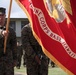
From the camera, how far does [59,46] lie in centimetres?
660

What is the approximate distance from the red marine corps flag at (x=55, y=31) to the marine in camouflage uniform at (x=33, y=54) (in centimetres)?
175

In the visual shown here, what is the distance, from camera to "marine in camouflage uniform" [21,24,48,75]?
8688 millimetres

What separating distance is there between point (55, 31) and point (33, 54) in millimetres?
2156

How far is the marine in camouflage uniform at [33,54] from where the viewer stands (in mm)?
8688

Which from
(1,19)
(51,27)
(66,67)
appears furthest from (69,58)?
(1,19)

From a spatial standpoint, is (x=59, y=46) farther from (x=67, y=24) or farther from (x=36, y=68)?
(x=36, y=68)

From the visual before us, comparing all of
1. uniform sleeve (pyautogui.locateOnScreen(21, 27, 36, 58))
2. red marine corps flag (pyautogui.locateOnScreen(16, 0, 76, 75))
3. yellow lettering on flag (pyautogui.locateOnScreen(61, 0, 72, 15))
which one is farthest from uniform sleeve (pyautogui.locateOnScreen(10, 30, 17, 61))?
yellow lettering on flag (pyautogui.locateOnScreen(61, 0, 72, 15))

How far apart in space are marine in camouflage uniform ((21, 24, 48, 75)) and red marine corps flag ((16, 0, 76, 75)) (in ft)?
5.73

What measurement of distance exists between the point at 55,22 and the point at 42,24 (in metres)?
0.24

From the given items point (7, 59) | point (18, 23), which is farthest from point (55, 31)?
point (18, 23)

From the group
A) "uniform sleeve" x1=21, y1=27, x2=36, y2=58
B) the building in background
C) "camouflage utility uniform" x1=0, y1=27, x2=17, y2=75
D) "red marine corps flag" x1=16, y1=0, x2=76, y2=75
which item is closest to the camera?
"red marine corps flag" x1=16, y1=0, x2=76, y2=75

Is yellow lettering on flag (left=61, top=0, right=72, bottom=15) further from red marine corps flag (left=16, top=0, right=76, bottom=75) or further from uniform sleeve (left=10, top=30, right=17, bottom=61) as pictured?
uniform sleeve (left=10, top=30, right=17, bottom=61)

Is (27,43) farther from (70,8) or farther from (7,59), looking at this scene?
(70,8)

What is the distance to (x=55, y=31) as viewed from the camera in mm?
6617
